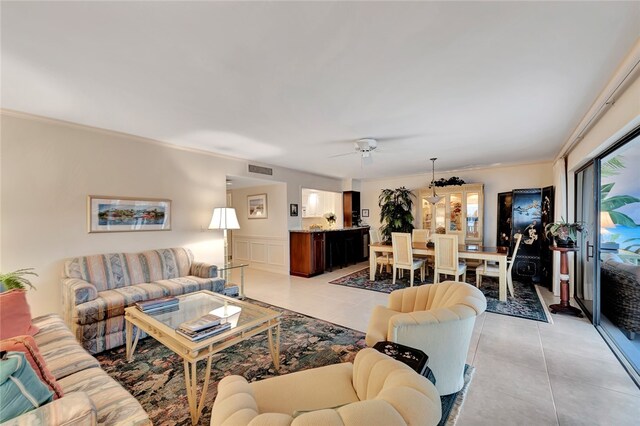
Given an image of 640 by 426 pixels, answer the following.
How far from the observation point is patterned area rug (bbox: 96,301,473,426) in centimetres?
180

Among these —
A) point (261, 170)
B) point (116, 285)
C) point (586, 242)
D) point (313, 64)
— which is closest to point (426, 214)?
point (586, 242)

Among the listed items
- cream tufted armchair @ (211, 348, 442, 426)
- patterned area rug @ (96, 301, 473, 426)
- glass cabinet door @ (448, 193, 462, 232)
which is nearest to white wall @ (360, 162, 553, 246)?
glass cabinet door @ (448, 193, 462, 232)

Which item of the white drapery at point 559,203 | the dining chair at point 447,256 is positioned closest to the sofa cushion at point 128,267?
the dining chair at point 447,256

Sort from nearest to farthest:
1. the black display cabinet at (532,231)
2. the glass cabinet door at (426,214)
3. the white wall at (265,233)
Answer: the black display cabinet at (532,231), the white wall at (265,233), the glass cabinet door at (426,214)

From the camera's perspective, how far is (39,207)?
2803 millimetres

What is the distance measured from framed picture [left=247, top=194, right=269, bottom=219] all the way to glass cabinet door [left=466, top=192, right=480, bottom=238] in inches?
185

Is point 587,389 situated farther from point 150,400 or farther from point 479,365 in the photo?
point 150,400

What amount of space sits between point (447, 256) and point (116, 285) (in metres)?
4.68

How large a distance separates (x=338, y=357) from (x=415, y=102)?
2.53 m

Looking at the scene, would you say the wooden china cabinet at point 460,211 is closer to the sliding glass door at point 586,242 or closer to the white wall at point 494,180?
the white wall at point 494,180

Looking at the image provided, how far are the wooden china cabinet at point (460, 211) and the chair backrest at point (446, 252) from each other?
5.65 feet

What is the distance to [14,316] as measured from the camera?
1754mm

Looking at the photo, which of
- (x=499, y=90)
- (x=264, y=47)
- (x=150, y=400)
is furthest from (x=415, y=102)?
(x=150, y=400)

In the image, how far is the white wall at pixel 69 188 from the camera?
266 centimetres
